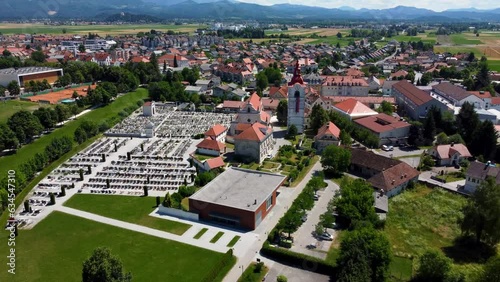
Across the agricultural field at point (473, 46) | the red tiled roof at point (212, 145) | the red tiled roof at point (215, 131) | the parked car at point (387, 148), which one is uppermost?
the agricultural field at point (473, 46)

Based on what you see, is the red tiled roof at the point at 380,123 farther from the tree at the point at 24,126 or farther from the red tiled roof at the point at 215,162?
the tree at the point at 24,126

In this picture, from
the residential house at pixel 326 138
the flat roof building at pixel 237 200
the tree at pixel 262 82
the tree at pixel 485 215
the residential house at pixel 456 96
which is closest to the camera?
the tree at pixel 485 215

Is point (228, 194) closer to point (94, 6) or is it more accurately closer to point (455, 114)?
point (455, 114)

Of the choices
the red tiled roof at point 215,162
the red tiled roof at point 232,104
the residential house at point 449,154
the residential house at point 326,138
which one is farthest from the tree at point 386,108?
the red tiled roof at point 215,162

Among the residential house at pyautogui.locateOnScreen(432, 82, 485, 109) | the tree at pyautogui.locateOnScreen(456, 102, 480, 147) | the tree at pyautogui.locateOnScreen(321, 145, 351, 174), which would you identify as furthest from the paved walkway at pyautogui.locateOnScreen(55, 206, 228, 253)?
the residential house at pyautogui.locateOnScreen(432, 82, 485, 109)

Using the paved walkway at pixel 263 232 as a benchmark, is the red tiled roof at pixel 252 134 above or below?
above

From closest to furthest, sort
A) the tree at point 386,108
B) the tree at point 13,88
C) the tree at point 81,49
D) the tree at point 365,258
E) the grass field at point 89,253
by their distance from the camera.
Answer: the tree at point 365,258
the grass field at point 89,253
the tree at point 386,108
the tree at point 13,88
the tree at point 81,49

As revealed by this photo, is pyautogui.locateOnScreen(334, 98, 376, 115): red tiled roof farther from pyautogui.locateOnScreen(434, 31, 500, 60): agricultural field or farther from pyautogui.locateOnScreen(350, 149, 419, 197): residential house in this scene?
pyautogui.locateOnScreen(434, 31, 500, 60): agricultural field

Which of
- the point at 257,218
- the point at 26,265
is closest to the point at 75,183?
the point at 26,265

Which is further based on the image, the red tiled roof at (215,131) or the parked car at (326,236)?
the red tiled roof at (215,131)
